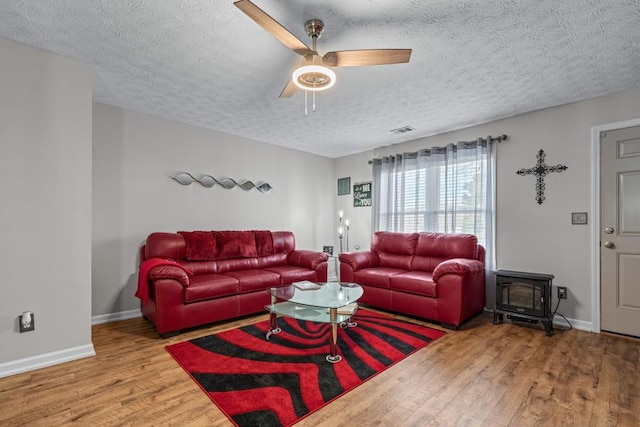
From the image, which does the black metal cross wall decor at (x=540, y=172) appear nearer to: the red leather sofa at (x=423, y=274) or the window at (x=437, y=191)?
the window at (x=437, y=191)

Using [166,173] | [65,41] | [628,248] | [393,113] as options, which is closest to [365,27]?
[393,113]

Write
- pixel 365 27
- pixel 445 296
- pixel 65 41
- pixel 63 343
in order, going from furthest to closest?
pixel 445 296 → pixel 63 343 → pixel 65 41 → pixel 365 27

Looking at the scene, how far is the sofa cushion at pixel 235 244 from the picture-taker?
3.90 metres

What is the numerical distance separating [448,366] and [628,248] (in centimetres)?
234

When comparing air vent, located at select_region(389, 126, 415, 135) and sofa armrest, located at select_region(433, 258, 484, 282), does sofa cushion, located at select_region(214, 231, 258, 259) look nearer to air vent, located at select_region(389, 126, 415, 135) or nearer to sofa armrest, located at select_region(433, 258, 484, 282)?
sofa armrest, located at select_region(433, 258, 484, 282)

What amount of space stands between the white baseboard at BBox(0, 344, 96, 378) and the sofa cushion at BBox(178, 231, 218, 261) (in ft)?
4.32

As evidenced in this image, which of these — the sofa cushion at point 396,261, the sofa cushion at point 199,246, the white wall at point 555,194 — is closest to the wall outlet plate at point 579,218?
the white wall at point 555,194

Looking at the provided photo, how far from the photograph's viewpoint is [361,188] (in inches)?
220

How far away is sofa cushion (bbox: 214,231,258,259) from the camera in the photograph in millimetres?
3903

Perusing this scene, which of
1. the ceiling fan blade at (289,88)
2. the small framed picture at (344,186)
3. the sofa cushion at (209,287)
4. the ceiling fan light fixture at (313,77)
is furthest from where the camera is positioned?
the small framed picture at (344,186)

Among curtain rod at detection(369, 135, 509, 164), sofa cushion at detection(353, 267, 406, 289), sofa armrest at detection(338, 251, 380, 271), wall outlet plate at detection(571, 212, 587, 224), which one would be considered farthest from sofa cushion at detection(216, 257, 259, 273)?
wall outlet plate at detection(571, 212, 587, 224)

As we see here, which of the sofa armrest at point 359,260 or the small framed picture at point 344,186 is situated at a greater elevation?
the small framed picture at point 344,186

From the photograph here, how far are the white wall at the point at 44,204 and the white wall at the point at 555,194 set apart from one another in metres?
4.49

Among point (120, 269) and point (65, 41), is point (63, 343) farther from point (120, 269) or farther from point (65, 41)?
point (65, 41)
